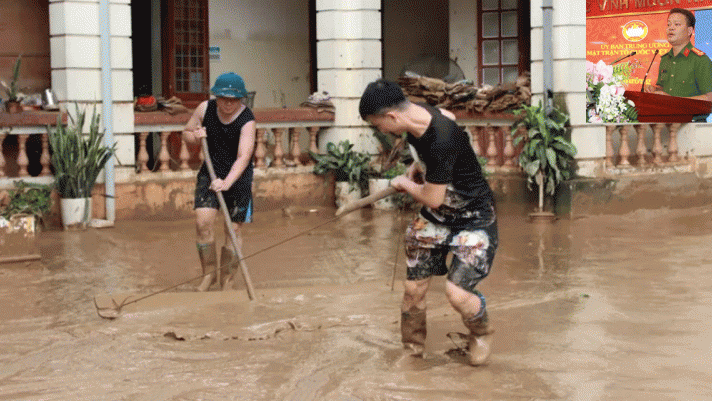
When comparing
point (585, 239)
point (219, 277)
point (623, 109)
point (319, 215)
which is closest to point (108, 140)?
point (319, 215)

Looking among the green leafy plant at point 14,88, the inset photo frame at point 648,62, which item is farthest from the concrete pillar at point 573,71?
the green leafy plant at point 14,88

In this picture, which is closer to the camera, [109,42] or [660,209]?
[109,42]

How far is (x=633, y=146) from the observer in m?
13.7

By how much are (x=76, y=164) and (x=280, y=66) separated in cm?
582

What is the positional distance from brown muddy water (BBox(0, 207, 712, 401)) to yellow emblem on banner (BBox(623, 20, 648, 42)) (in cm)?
668

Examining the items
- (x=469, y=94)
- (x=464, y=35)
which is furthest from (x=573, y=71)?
(x=464, y=35)

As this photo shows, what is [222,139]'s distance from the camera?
8.20m

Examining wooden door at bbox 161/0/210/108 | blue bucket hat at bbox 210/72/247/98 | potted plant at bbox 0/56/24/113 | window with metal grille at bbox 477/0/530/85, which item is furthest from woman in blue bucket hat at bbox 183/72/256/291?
window with metal grille at bbox 477/0/530/85

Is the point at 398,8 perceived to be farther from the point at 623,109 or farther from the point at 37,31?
the point at 37,31

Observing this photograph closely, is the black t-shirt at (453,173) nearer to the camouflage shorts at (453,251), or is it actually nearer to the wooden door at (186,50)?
the camouflage shorts at (453,251)

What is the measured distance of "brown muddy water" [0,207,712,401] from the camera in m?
5.74

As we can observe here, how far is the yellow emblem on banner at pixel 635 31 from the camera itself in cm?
1691

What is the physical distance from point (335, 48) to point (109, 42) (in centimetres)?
279

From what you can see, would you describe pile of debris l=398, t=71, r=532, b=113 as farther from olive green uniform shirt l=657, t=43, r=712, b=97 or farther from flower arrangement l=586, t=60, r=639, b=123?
olive green uniform shirt l=657, t=43, r=712, b=97
